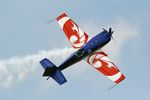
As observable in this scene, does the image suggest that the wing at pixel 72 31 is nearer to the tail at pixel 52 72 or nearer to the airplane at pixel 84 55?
the airplane at pixel 84 55

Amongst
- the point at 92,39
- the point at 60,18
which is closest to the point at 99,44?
the point at 92,39

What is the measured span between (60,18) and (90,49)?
647 centimetres

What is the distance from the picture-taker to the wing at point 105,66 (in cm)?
7597

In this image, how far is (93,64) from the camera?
77.8m

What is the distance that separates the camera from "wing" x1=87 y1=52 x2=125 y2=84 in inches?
2991

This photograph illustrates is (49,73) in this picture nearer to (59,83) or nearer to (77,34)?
(59,83)

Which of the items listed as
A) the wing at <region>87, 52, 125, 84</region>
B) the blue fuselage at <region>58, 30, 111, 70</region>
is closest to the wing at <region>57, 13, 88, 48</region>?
the blue fuselage at <region>58, 30, 111, 70</region>

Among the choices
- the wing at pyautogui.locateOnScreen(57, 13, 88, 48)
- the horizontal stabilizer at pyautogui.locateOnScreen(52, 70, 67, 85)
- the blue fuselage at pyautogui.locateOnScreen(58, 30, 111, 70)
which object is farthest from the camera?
the wing at pyautogui.locateOnScreen(57, 13, 88, 48)

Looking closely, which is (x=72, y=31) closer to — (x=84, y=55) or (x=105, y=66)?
(x=84, y=55)

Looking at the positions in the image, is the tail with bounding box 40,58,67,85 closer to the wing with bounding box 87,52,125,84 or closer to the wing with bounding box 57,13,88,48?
the wing with bounding box 87,52,125,84

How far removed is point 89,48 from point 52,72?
206 inches

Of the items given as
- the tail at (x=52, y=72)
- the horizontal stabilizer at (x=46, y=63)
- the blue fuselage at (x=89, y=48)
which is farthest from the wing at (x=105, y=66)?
the horizontal stabilizer at (x=46, y=63)

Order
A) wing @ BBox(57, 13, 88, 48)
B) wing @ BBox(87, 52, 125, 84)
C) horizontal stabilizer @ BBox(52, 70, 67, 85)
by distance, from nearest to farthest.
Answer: horizontal stabilizer @ BBox(52, 70, 67, 85), wing @ BBox(87, 52, 125, 84), wing @ BBox(57, 13, 88, 48)

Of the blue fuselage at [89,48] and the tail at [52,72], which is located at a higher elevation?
the blue fuselage at [89,48]
